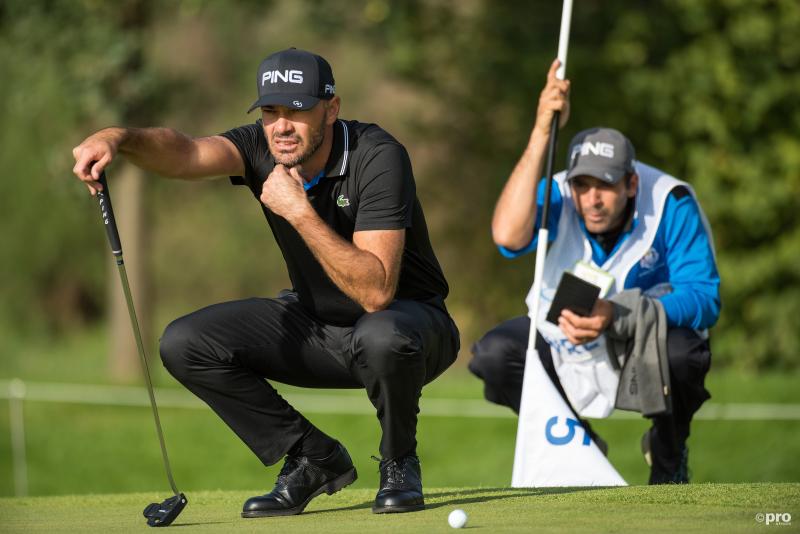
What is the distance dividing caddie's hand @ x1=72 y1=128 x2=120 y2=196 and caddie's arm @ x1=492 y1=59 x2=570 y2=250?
1.98 metres

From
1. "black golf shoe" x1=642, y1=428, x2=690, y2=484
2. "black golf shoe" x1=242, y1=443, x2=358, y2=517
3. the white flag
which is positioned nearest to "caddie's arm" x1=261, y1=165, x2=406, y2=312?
"black golf shoe" x1=242, y1=443, x2=358, y2=517

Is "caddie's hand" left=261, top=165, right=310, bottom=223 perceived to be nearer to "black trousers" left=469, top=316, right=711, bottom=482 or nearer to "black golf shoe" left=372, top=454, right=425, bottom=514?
"black golf shoe" left=372, top=454, right=425, bottom=514

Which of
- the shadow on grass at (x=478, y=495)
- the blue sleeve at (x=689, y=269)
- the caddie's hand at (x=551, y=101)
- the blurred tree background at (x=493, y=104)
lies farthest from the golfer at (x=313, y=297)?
the blurred tree background at (x=493, y=104)

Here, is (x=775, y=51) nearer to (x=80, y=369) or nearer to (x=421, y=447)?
(x=421, y=447)

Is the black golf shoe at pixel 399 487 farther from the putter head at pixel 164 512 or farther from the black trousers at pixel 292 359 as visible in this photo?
the putter head at pixel 164 512

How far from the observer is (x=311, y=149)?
4887 mm

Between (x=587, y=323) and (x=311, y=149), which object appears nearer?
(x=311, y=149)

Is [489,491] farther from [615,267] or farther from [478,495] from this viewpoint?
[615,267]

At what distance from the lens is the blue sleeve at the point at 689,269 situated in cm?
566

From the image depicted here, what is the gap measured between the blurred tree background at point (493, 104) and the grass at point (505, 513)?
9293mm

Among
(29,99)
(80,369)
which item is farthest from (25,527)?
(80,369)

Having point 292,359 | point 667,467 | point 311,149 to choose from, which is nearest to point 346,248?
point 311,149

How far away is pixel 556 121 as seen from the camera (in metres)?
5.89

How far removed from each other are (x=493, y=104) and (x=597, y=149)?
33.3 ft
